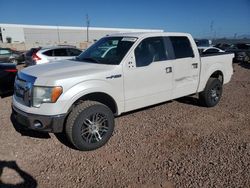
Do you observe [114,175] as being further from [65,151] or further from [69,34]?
[69,34]

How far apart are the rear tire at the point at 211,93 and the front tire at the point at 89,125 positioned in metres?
2.90

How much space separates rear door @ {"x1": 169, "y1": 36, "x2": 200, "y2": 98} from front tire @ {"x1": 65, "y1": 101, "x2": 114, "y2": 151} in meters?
1.78

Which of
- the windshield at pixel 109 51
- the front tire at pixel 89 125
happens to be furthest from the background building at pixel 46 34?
the front tire at pixel 89 125

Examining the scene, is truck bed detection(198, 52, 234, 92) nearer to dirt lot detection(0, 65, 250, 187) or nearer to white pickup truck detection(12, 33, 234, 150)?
white pickup truck detection(12, 33, 234, 150)

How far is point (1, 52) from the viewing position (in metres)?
16.5

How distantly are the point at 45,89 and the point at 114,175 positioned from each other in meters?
1.60

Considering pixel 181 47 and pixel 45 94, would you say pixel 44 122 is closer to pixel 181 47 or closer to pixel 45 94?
pixel 45 94

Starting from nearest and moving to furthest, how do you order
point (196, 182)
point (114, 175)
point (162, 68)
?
point (196, 182) → point (114, 175) → point (162, 68)

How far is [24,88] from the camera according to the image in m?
3.60

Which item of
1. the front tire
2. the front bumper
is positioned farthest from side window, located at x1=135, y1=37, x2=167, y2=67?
the front bumper

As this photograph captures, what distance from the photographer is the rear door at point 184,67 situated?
4.82 metres

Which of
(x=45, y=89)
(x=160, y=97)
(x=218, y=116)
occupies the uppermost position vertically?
(x=45, y=89)

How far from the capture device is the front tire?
3.53 m

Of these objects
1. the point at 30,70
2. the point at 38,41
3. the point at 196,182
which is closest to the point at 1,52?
the point at 30,70
